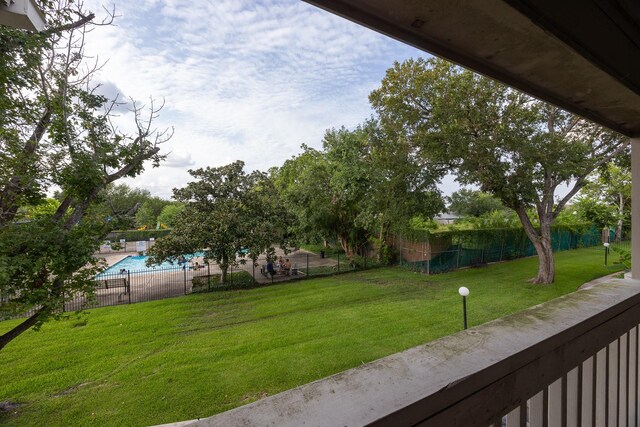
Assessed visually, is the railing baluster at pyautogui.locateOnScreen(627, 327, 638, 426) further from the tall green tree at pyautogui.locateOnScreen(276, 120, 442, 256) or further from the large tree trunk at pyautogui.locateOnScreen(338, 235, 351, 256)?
the large tree trunk at pyautogui.locateOnScreen(338, 235, 351, 256)

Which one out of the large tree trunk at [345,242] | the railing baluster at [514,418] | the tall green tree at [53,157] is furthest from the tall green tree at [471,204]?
the railing baluster at [514,418]

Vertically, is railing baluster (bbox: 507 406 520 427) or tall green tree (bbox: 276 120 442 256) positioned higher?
tall green tree (bbox: 276 120 442 256)

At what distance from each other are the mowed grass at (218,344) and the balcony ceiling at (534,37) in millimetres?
4607

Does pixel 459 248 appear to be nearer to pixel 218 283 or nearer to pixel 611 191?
pixel 611 191

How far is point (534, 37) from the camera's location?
86cm

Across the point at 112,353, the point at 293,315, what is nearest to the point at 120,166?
the point at 112,353

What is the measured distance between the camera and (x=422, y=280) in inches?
429

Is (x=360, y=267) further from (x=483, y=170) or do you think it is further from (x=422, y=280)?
(x=483, y=170)

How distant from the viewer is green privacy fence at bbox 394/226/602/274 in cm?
1197

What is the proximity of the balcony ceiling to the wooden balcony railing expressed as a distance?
0.76 metres

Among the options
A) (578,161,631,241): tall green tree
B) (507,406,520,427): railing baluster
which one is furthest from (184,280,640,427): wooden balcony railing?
(578,161,631,241): tall green tree

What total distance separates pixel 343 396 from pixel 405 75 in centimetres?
999

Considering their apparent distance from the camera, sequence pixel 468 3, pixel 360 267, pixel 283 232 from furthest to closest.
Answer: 1. pixel 360 267
2. pixel 283 232
3. pixel 468 3

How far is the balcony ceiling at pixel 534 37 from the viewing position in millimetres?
728
